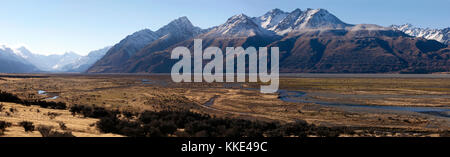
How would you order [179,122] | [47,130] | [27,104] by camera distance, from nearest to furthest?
[47,130]
[179,122]
[27,104]

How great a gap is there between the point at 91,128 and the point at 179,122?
760 centimetres

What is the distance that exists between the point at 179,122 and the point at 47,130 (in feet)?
36.9

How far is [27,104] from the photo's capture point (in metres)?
36.2
